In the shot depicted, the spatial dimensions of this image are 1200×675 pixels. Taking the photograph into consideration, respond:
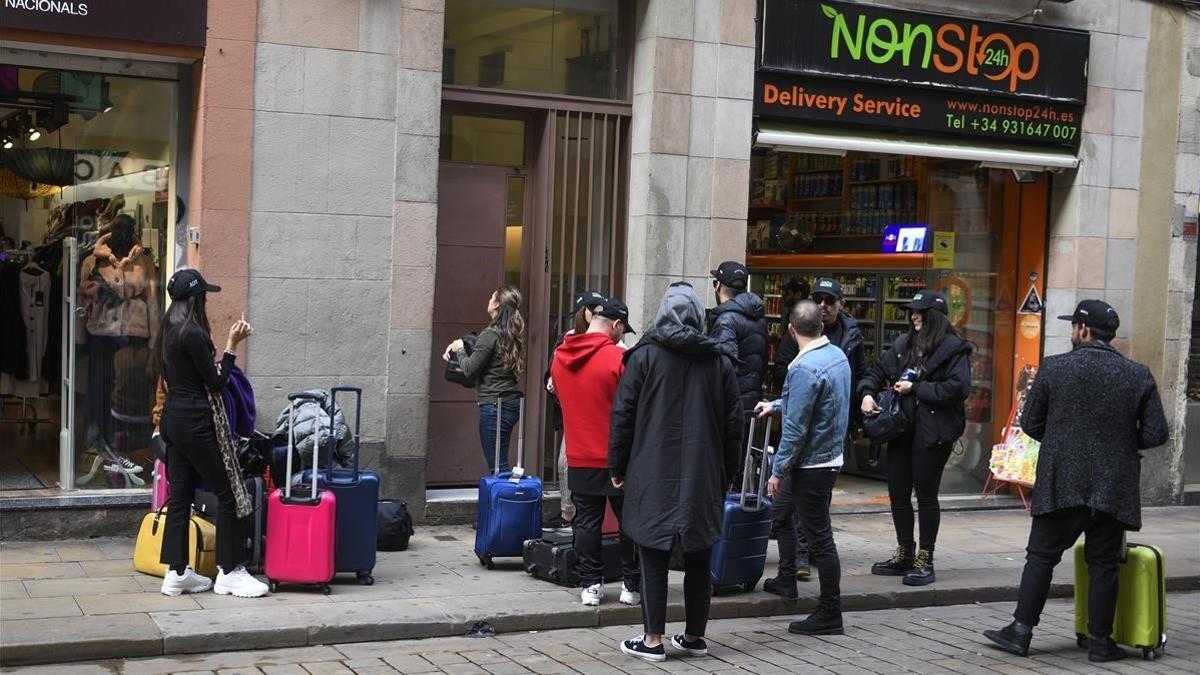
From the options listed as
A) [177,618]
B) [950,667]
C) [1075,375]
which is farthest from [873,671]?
[177,618]

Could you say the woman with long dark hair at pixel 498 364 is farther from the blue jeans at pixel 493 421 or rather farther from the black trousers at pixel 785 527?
the black trousers at pixel 785 527

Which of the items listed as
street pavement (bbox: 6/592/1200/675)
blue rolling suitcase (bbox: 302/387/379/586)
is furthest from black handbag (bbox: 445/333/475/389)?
street pavement (bbox: 6/592/1200/675)

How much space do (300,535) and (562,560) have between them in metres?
1.69

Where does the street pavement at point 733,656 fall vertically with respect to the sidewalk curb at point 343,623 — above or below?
below

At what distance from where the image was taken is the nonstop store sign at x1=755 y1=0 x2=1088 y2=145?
41.0 ft

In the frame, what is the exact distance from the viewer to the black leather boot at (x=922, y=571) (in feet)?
32.1

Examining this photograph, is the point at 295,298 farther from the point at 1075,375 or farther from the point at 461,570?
the point at 1075,375

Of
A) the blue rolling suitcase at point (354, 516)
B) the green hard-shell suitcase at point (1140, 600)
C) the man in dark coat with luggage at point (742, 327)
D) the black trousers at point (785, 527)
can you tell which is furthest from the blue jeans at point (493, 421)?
the green hard-shell suitcase at point (1140, 600)

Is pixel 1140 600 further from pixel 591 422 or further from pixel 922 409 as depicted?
pixel 591 422

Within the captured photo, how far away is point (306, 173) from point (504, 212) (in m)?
1.86

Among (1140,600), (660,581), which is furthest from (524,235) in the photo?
(1140,600)

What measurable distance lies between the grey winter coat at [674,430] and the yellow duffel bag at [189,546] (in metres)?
2.69

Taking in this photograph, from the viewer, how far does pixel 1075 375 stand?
8047 mm

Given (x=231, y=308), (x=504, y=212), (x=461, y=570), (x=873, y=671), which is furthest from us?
(x=504, y=212)
